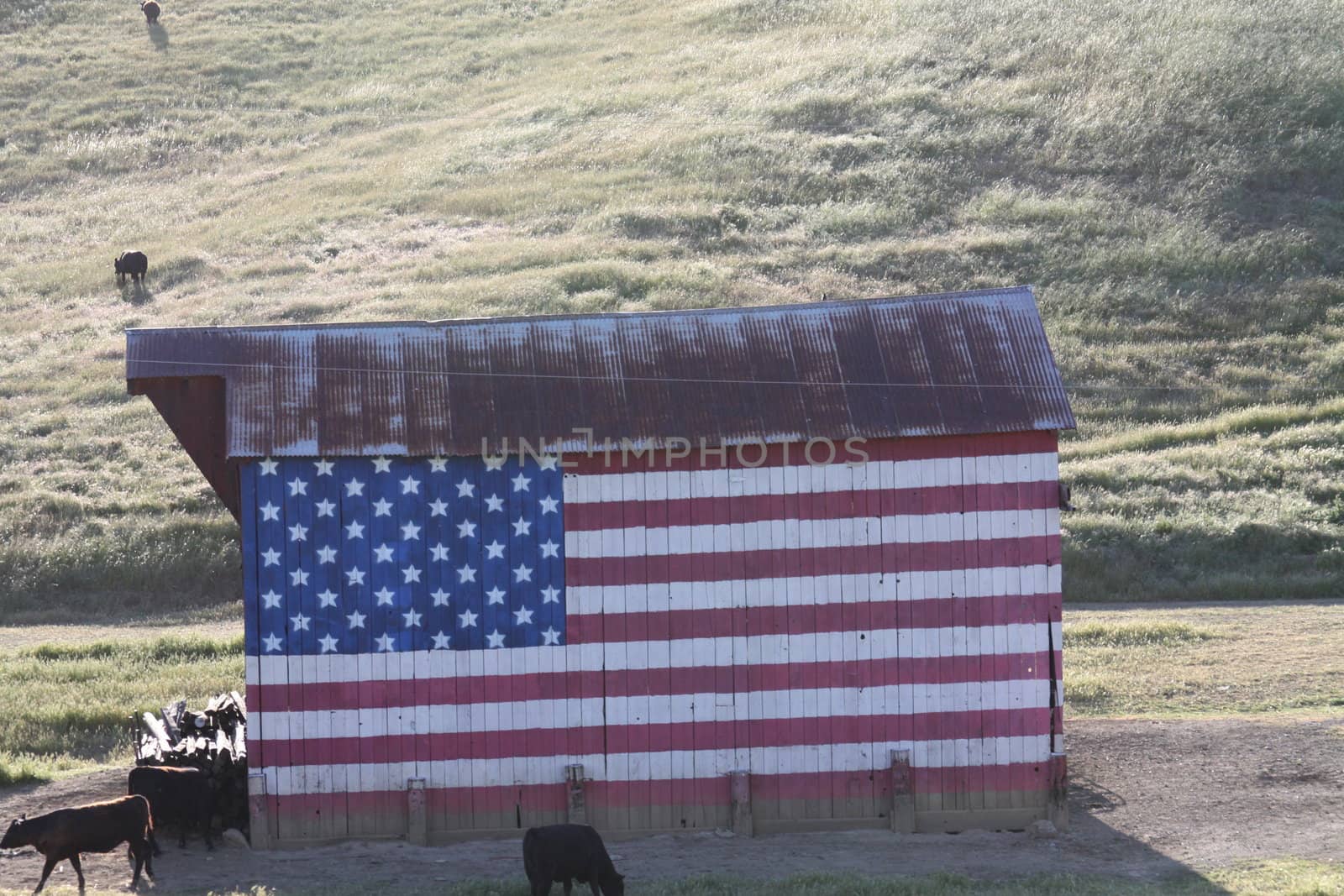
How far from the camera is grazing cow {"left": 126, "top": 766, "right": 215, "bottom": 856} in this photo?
43.8ft

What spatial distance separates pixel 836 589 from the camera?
13.9 meters

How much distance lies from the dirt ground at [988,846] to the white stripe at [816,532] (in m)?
2.71

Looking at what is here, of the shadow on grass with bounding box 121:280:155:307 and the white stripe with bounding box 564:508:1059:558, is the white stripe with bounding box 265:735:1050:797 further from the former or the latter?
the shadow on grass with bounding box 121:280:155:307

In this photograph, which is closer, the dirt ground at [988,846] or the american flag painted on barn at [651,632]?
the dirt ground at [988,846]

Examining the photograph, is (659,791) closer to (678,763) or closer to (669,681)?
(678,763)

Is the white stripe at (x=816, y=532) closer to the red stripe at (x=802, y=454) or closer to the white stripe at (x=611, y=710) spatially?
the red stripe at (x=802, y=454)

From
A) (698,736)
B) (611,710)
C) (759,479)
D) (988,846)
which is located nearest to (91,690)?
(611,710)

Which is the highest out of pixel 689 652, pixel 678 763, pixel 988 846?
pixel 689 652

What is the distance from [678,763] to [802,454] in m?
3.11

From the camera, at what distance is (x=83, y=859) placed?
1349cm

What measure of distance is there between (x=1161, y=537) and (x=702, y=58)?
1454 inches

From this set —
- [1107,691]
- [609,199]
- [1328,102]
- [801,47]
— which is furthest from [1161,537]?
[801,47]

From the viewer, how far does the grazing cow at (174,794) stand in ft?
43.8

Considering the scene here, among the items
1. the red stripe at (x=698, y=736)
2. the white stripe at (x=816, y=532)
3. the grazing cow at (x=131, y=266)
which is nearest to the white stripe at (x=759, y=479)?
the white stripe at (x=816, y=532)
